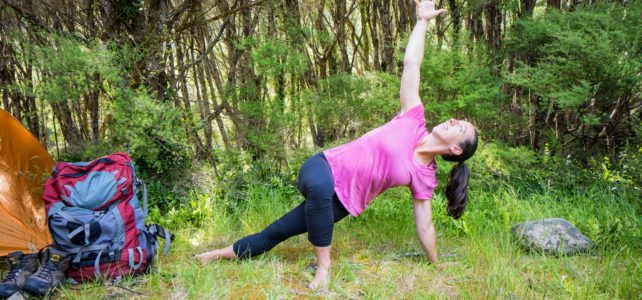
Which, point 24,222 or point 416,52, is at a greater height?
point 416,52

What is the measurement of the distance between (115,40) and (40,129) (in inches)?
101

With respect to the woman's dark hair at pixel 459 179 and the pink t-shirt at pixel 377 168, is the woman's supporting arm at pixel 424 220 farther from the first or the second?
the woman's dark hair at pixel 459 179

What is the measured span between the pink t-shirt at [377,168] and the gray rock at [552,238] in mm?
863

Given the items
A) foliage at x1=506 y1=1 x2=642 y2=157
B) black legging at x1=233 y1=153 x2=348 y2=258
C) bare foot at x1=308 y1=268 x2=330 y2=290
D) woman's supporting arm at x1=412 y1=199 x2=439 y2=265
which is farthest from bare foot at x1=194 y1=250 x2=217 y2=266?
foliage at x1=506 y1=1 x2=642 y2=157

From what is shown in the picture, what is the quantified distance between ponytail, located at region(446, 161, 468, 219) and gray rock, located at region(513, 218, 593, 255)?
571 mm

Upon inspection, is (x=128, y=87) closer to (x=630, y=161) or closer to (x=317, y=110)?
(x=317, y=110)

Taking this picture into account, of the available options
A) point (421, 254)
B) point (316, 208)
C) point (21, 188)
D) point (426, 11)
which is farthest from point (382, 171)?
point (21, 188)

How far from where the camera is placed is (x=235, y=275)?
2.29 metres

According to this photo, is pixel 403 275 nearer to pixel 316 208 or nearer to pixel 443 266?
pixel 443 266

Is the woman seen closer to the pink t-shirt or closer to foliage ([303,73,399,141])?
the pink t-shirt

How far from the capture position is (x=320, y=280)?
220 cm

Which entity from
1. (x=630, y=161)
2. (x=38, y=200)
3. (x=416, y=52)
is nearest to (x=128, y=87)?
(x=38, y=200)

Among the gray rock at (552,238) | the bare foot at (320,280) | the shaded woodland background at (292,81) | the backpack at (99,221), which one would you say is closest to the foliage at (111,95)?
the shaded woodland background at (292,81)

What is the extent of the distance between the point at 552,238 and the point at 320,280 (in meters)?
1.45
